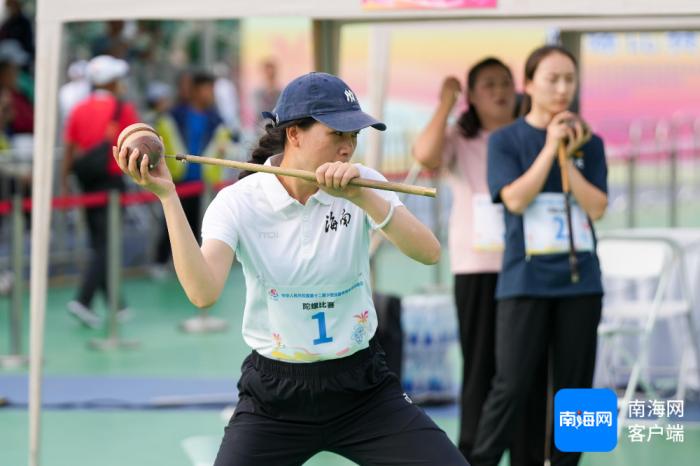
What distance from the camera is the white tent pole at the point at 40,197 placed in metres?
5.32

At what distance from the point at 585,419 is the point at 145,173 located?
2457 mm

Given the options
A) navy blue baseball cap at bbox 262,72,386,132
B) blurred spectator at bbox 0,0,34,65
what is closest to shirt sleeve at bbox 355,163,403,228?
navy blue baseball cap at bbox 262,72,386,132

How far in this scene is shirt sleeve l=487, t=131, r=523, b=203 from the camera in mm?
5172

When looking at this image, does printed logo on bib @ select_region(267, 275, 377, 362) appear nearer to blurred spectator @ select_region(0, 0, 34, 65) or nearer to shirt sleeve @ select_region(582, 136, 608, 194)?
shirt sleeve @ select_region(582, 136, 608, 194)

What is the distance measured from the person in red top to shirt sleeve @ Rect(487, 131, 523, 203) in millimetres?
5208

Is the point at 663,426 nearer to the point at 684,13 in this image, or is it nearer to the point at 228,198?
the point at 684,13

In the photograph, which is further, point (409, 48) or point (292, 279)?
point (409, 48)

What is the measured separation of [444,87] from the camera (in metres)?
5.82

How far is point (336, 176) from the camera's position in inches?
134

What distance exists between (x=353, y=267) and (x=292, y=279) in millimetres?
185

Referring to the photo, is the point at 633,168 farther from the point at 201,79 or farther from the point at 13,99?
the point at 13,99

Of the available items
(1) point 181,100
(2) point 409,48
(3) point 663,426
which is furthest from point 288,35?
(3) point 663,426

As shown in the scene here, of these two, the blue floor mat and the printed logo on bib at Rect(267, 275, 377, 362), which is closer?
the printed logo on bib at Rect(267, 275, 377, 362)

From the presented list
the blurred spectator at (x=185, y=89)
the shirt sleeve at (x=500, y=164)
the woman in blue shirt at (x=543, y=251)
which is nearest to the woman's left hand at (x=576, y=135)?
the woman in blue shirt at (x=543, y=251)
